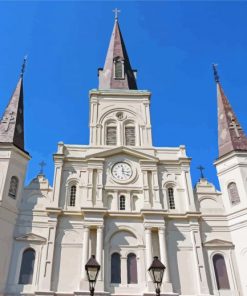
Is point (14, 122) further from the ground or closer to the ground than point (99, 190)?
further from the ground

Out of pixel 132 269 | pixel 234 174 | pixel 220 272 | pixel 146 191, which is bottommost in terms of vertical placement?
pixel 220 272

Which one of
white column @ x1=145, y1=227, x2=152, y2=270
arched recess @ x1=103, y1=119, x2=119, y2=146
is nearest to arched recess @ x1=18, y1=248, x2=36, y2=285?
white column @ x1=145, y1=227, x2=152, y2=270

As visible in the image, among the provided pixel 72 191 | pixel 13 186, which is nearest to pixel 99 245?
pixel 72 191

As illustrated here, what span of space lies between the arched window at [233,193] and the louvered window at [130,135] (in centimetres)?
773

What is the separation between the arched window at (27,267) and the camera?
18578mm

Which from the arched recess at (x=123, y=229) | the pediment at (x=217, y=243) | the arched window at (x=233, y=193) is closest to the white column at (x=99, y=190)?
the arched recess at (x=123, y=229)

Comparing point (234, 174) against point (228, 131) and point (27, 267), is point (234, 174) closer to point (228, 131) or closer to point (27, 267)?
point (228, 131)

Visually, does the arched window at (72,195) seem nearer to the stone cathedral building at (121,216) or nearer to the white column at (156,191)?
the stone cathedral building at (121,216)

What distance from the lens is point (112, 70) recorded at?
103ft

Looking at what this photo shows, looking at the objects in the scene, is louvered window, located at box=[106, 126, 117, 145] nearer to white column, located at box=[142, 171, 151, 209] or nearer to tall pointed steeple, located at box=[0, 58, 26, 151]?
white column, located at box=[142, 171, 151, 209]

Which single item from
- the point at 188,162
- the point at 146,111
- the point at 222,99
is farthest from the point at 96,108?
the point at 222,99

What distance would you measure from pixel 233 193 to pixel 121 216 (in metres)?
7.75

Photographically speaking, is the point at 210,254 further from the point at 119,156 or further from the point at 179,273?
the point at 119,156

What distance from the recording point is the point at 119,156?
78.5 feet
